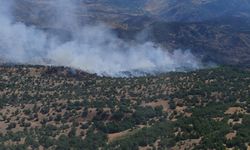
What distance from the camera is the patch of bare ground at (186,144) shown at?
2865 inches

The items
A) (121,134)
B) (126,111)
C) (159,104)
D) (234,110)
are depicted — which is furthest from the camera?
(159,104)

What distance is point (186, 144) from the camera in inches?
2908

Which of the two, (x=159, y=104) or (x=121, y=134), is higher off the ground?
(x=159, y=104)

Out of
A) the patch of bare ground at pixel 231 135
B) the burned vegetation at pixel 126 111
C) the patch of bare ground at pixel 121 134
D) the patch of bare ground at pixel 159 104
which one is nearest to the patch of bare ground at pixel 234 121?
the burned vegetation at pixel 126 111

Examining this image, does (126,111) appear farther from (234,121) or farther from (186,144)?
(186,144)

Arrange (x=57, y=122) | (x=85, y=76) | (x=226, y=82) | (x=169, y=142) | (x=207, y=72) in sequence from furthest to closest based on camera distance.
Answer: (x=85, y=76) < (x=207, y=72) < (x=226, y=82) < (x=57, y=122) < (x=169, y=142)

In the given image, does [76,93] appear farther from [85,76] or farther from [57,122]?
[85,76]

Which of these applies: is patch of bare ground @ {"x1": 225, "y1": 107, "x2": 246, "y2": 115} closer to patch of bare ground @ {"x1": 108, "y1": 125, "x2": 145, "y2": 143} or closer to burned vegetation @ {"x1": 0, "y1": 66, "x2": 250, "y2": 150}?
burned vegetation @ {"x1": 0, "y1": 66, "x2": 250, "y2": 150}

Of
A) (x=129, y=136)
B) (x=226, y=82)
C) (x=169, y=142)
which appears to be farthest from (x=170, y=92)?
(x=169, y=142)

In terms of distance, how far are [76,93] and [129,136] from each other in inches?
1547

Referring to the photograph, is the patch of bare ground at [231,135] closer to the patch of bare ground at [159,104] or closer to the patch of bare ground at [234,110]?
the patch of bare ground at [234,110]

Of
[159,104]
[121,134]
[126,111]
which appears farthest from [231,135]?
[159,104]

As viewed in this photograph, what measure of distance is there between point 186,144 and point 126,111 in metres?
31.1

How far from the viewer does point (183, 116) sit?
92.4m
